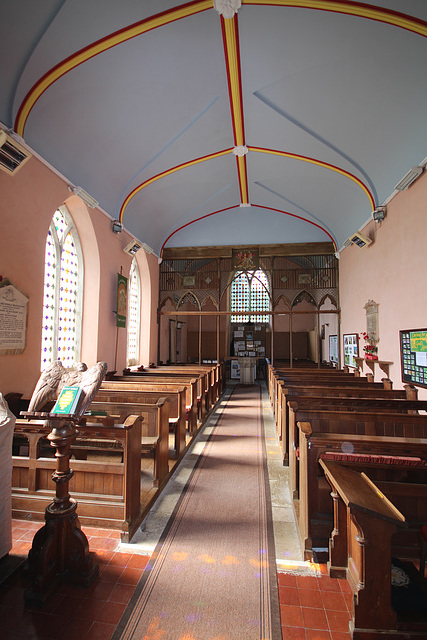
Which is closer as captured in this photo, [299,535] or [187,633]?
[187,633]

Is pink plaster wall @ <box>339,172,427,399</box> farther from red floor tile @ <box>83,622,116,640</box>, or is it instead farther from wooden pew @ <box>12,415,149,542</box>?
red floor tile @ <box>83,622,116,640</box>

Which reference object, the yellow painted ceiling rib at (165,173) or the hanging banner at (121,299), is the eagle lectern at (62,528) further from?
the yellow painted ceiling rib at (165,173)

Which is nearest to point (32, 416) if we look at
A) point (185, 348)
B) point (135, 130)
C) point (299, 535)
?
point (299, 535)

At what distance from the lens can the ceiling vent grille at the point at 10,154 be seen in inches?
146

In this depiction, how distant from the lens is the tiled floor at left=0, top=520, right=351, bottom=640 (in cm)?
175

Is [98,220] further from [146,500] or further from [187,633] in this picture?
[187,633]

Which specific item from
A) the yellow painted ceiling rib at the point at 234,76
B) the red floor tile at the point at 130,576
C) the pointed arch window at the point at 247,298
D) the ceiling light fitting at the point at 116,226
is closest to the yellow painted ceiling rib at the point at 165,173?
the ceiling light fitting at the point at 116,226

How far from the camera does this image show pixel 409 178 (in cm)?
471

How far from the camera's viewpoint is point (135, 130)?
527 centimetres

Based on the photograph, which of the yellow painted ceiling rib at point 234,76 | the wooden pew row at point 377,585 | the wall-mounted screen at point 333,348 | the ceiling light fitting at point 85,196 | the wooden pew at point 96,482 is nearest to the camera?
the wooden pew row at point 377,585

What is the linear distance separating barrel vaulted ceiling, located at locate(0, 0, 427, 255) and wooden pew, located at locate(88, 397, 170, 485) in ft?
10.8

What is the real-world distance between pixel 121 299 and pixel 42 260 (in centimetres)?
257

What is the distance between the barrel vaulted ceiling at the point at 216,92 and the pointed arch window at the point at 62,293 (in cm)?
84

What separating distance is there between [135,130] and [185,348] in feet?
32.0
